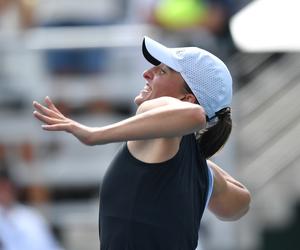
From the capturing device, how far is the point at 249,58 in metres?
10.7

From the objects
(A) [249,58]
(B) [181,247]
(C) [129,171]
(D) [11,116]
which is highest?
(A) [249,58]

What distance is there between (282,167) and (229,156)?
0.99 meters

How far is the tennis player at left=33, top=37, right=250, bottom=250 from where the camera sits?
407 cm

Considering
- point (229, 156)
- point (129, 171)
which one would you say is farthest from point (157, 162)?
point (229, 156)

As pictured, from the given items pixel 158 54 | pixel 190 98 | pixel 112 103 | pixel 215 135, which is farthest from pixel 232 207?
pixel 112 103

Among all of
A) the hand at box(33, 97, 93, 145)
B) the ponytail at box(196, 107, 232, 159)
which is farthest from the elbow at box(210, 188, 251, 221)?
the hand at box(33, 97, 93, 145)

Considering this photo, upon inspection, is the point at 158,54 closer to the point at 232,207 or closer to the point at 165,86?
the point at 165,86

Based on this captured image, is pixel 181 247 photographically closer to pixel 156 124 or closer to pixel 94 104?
pixel 156 124

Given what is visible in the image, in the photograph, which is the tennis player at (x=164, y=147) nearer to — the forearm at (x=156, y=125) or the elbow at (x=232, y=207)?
the forearm at (x=156, y=125)

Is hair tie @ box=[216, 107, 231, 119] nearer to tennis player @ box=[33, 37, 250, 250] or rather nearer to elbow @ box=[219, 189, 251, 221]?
tennis player @ box=[33, 37, 250, 250]

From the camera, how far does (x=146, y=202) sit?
13.9 ft

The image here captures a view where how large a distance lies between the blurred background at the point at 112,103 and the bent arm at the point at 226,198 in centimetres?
392

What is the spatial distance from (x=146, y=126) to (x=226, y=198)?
32.6 inches

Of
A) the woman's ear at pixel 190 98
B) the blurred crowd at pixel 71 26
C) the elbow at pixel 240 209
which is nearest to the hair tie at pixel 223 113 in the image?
the woman's ear at pixel 190 98
